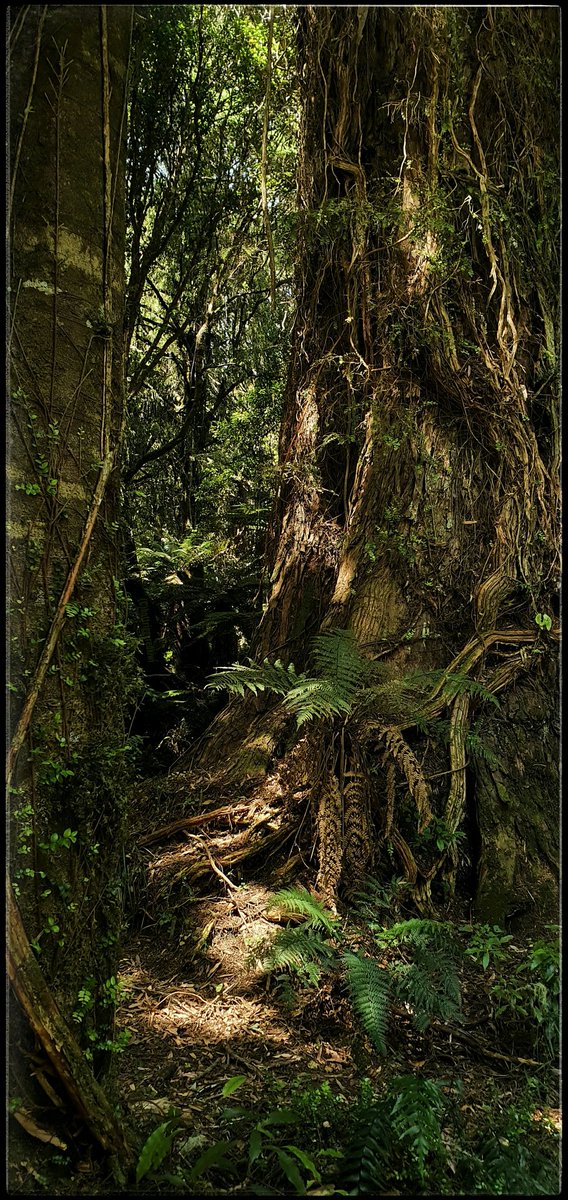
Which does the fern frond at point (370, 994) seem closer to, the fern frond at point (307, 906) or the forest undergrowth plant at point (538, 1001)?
the fern frond at point (307, 906)

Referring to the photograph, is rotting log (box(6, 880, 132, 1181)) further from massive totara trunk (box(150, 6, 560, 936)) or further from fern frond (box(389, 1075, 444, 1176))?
massive totara trunk (box(150, 6, 560, 936))

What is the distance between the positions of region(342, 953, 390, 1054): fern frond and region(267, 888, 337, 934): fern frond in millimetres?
208

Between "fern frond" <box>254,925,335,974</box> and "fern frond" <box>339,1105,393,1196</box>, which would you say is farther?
"fern frond" <box>254,925,335,974</box>

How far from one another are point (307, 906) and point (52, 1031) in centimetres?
128

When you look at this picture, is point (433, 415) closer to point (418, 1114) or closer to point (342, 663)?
point (342, 663)

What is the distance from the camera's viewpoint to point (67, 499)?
2021mm

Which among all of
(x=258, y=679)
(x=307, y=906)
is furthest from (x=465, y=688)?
(x=307, y=906)

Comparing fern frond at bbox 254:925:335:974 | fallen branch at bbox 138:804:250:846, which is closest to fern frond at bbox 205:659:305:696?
fallen branch at bbox 138:804:250:846

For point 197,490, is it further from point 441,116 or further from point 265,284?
point 441,116

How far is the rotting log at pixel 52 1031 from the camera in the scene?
174 cm

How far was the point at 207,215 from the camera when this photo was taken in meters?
6.24

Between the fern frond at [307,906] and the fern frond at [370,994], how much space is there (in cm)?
21

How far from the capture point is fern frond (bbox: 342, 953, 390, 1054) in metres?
2.44

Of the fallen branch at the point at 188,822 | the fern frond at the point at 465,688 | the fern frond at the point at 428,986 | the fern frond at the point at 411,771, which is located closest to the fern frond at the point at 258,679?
the fern frond at the point at 411,771
